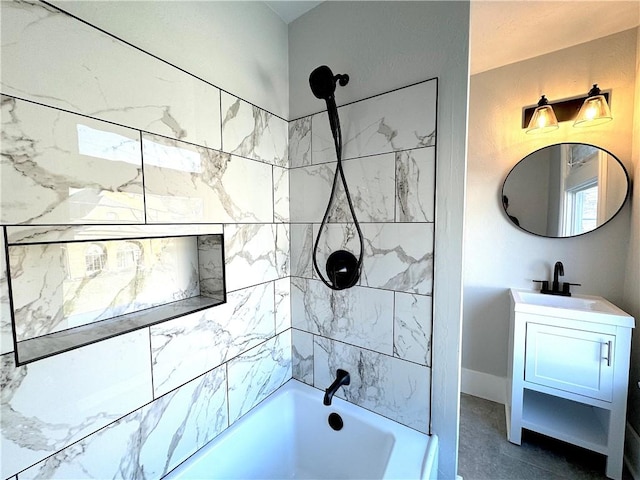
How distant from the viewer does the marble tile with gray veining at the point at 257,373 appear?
1.16 metres

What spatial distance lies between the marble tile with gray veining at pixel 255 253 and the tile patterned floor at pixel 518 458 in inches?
58.6

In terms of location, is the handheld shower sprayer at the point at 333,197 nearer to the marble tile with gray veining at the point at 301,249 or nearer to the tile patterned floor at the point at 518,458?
the marble tile with gray veining at the point at 301,249

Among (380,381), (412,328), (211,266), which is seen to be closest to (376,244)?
(412,328)

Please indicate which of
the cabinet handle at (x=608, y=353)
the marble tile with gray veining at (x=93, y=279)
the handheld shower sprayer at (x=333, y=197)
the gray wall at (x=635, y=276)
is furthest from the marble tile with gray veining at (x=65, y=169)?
the gray wall at (x=635, y=276)

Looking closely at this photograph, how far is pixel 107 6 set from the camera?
2.50 feet

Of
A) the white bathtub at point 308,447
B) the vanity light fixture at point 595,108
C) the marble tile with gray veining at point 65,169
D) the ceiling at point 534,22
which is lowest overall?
the white bathtub at point 308,447

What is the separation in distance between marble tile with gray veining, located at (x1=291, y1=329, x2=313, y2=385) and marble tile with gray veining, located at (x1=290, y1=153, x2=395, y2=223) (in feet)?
2.04

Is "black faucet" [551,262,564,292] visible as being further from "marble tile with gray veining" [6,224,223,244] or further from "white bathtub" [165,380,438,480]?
"marble tile with gray veining" [6,224,223,244]

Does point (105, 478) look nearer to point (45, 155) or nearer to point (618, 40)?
point (45, 155)

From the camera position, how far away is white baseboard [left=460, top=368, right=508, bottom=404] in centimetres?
196

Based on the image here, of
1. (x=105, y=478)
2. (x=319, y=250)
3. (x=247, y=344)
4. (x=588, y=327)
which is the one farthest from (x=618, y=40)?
(x=105, y=478)

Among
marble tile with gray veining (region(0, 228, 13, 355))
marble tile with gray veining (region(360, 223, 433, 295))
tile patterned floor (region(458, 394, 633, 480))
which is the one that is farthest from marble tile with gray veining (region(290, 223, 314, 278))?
tile patterned floor (region(458, 394, 633, 480))

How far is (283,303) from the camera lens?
55.0 inches

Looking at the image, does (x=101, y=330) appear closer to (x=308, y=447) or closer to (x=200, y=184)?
(x=200, y=184)
